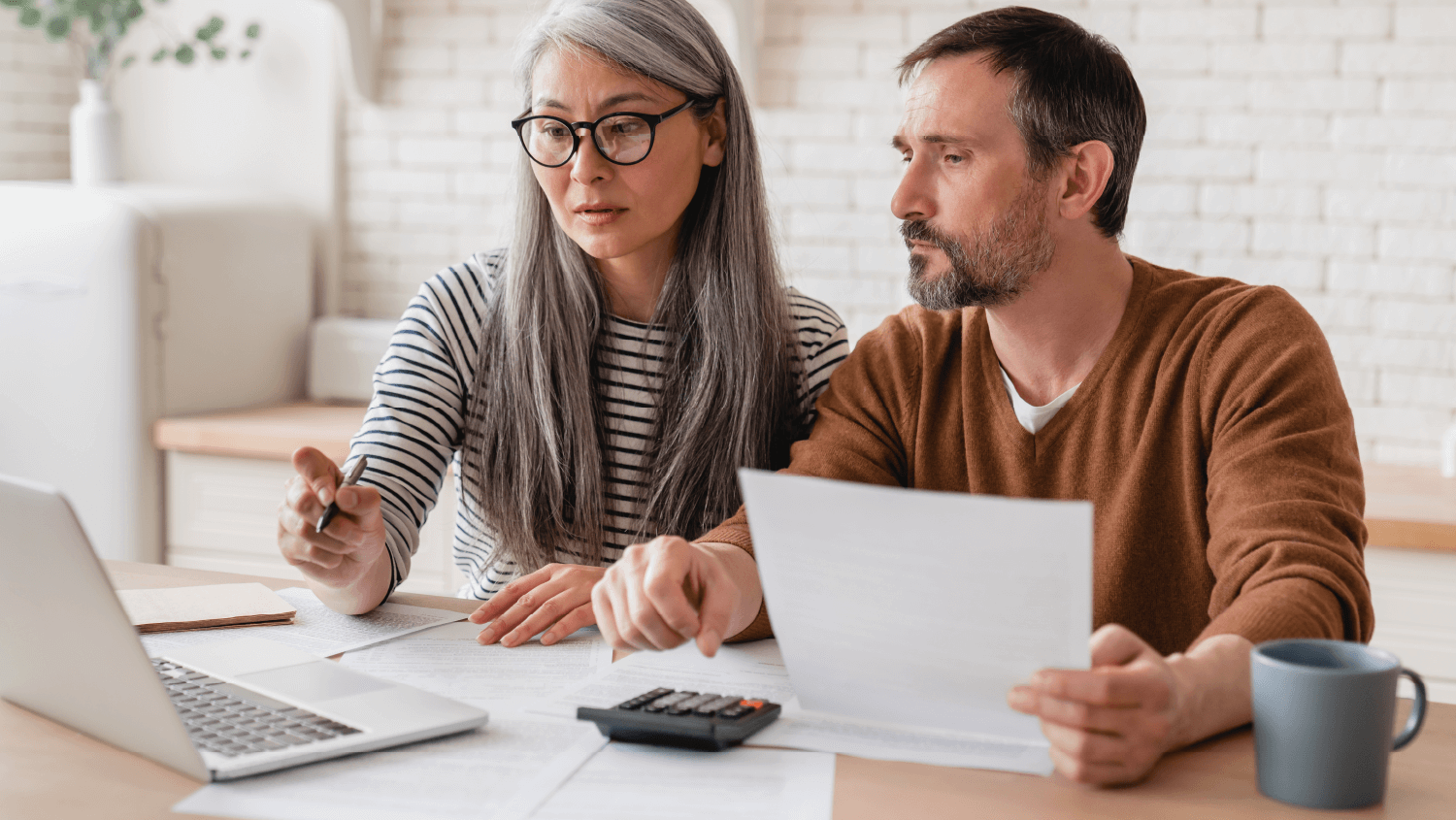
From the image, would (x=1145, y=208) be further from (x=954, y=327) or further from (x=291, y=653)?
(x=291, y=653)

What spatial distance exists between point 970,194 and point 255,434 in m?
1.87

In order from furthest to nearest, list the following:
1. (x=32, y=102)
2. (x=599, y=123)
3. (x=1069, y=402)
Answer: (x=32, y=102) → (x=599, y=123) → (x=1069, y=402)

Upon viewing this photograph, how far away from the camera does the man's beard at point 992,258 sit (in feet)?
4.80

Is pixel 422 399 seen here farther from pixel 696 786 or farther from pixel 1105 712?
pixel 1105 712

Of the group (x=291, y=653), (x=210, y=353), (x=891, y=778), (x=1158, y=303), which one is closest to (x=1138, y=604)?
(x=1158, y=303)

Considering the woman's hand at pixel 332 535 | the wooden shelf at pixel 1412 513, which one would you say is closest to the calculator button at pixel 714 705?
the woman's hand at pixel 332 535

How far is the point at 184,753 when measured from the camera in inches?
36.1

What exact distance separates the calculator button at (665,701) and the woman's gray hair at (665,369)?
0.61 meters

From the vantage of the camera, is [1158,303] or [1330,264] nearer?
[1158,303]

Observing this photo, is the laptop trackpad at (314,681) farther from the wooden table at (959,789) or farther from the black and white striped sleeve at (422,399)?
the black and white striped sleeve at (422,399)

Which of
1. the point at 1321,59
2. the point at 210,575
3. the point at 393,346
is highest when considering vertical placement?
the point at 1321,59

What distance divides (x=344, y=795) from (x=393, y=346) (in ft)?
Result: 2.84

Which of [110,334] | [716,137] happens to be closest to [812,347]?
[716,137]

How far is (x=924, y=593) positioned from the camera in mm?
911
